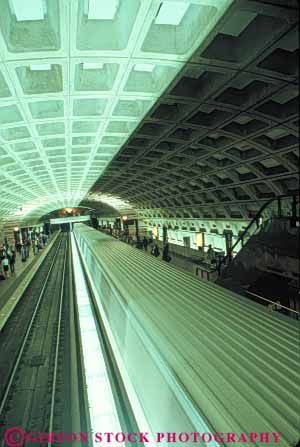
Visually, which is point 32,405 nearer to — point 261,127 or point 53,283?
point 261,127

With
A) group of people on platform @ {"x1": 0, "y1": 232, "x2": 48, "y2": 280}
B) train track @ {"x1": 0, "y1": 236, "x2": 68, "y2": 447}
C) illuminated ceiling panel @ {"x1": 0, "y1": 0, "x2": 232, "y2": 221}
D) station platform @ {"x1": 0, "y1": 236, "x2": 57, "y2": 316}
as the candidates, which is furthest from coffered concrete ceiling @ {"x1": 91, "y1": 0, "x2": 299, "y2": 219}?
group of people on platform @ {"x1": 0, "y1": 232, "x2": 48, "y2": 280}

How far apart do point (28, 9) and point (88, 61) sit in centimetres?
101

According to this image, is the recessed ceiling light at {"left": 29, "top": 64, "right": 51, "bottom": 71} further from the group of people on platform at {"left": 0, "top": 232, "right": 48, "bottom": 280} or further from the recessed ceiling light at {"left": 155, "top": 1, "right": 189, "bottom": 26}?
the group of people on platform at {"left": 0, "top": 232, "right": 48, "bottom": 280}

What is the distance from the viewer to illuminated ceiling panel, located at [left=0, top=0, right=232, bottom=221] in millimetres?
3969

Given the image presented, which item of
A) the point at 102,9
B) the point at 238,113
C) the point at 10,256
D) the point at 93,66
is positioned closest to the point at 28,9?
the point at 102,9

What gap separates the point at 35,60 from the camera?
460cm

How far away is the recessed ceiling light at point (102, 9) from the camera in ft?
13.2

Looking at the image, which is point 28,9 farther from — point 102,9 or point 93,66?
point 93,66

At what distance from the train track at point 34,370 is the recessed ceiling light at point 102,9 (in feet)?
19.4

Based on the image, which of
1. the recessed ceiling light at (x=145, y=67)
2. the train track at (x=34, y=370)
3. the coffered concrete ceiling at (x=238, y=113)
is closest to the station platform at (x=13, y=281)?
the train track at (x=34, y=370)

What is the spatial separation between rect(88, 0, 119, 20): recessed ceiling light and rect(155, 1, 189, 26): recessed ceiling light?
566mm

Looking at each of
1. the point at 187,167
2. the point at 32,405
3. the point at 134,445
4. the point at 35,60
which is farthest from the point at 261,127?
the point at 32,405

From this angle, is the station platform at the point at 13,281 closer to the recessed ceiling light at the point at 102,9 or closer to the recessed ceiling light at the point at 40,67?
the recessed ceiling light at the point at 40,67

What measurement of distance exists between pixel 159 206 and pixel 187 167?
26.2 feet
